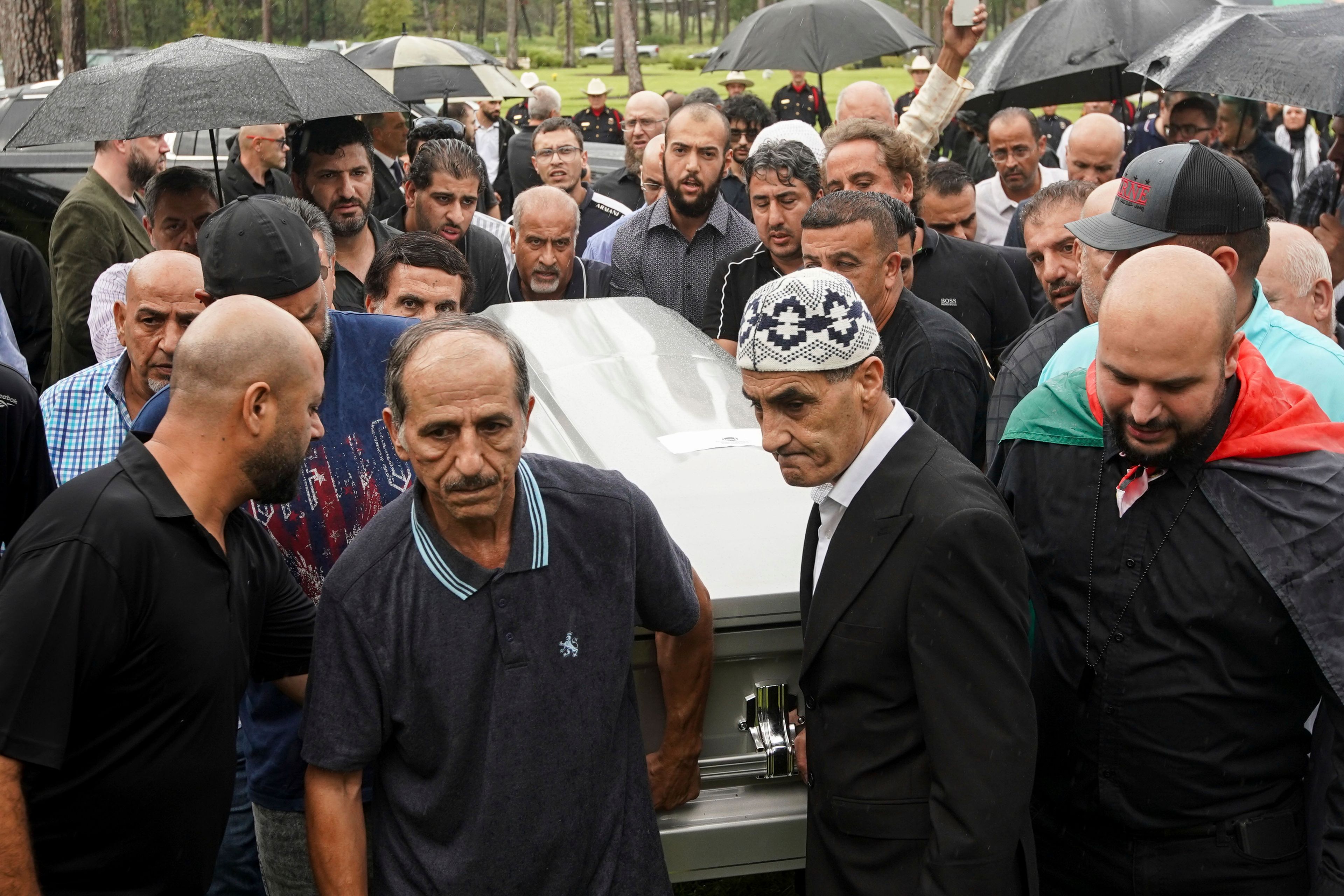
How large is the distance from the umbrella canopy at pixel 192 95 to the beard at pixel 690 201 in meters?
1.36

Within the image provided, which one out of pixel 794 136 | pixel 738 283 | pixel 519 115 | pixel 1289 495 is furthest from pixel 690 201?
pixel 519 115

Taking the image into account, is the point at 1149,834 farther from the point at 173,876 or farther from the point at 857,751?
the point at 173,876

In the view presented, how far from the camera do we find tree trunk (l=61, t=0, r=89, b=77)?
548 inches

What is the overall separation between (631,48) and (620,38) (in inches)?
295

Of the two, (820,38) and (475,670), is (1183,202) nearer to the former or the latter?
(475,670)

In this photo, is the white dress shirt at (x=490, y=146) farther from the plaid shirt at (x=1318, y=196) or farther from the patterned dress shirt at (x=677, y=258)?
the plaid shirt at (x=1318, y=196)

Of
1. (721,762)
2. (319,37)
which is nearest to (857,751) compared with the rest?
(721,762)

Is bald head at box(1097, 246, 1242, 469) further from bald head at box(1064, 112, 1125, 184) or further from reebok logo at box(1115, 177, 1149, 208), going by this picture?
bald head at box(1064, 112, 1125, 184)

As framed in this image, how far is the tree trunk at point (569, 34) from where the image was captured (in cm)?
5909

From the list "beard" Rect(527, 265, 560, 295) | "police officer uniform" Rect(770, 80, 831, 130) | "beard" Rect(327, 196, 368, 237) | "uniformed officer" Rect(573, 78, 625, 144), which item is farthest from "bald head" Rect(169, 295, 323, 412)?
"uniformed officer" Rect(573, 78, 625, 144)

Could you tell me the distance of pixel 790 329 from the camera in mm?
2244

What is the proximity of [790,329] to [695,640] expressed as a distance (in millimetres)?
701

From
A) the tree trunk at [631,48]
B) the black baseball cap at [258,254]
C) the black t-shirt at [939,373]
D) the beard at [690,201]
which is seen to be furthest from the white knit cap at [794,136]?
the tree trunk at [631,48]

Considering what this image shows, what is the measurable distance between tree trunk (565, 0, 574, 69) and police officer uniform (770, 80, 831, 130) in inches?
1769
